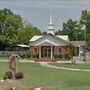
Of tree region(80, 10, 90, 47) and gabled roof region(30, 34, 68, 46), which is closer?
gabled roof region(30, 34, 68, 46)

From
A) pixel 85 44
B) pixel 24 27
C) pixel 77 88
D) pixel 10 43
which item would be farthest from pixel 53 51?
pixel 77 88

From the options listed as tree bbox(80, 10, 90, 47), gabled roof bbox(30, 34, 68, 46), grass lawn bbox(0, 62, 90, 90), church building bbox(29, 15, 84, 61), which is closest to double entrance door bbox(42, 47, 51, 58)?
church building bbox(29, 15, 84, 61)

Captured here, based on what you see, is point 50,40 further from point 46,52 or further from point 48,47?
point 46,52

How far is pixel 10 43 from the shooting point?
9212 centimetres

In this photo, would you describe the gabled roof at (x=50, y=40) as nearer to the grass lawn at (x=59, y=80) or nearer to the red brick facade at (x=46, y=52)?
the red brick facade at (x=46, y=52)

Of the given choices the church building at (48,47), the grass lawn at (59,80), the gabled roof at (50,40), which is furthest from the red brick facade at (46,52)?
the grass lawn at (59,80)

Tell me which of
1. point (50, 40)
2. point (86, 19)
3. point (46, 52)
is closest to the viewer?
point (50, 40)

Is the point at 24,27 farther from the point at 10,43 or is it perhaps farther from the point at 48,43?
the point at 48,43

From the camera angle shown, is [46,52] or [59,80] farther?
[46,52]

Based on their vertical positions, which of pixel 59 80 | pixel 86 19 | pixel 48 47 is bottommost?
pixel 59 80

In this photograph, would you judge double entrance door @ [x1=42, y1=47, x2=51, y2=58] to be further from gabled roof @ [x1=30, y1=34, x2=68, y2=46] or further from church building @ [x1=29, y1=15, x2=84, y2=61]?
gabled roof @ [x1=30, y1=34, x2=68, y2=46]

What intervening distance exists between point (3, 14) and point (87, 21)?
21354 mm

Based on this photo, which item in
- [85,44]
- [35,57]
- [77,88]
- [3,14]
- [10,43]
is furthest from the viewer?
[3,14]

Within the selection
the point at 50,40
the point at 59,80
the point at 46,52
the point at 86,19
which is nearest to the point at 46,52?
the point at 46,52
